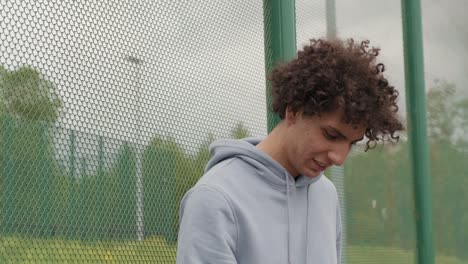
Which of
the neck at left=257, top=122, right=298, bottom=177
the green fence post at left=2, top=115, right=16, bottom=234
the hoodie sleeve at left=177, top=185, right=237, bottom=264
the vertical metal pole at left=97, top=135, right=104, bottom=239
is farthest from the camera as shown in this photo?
the vertical metal pole at left=97, top=135, right=104, bottom=239

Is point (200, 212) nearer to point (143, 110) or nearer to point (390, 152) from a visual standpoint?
point (143, 110)

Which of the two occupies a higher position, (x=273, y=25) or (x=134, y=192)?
(x=273, y=25)

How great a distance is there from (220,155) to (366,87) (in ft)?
1.07

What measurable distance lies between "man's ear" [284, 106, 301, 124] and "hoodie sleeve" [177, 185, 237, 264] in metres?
0.25

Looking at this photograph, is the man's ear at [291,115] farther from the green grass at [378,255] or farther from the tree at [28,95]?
the green grass at [378,255]

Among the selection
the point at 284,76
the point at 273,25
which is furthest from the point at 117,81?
the point at 273,25

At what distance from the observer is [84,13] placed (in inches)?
77.6

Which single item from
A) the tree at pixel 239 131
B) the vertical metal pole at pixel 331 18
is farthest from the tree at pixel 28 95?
the vertical metal pole at pixel 331 18

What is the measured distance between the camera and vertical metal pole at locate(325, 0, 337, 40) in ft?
10.5

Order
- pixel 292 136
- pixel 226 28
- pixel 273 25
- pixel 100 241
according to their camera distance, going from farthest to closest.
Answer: pixel 273 25
pixel 226 28
pixel 100 241
pixel 292 136

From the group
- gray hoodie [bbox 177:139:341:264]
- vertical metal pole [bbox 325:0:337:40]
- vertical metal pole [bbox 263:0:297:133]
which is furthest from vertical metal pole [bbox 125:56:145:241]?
vertical metal pole [bbox 325:0:337:40]

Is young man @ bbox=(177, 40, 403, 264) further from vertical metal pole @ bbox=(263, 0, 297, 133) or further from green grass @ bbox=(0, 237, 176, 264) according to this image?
vertical metal pole @ bbox=(263, 0, 297, 133)

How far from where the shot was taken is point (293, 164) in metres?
1.84

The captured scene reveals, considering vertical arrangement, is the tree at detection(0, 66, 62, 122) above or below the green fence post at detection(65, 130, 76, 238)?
above
